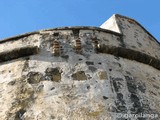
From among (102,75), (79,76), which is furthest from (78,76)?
(102,75)

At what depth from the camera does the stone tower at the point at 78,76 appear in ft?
12.9

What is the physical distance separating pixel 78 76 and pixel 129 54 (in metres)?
0.98

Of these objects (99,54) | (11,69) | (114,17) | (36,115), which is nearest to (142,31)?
(114,17)

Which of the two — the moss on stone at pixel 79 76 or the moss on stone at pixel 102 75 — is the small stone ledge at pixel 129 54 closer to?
the moss on stone at pixel 102 75

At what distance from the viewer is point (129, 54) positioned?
4.93 metres

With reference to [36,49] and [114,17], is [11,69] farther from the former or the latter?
[114,17]

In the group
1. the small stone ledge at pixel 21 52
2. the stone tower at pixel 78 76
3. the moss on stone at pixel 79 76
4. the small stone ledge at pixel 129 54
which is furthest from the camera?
the small stone ledge at pixel 129 54

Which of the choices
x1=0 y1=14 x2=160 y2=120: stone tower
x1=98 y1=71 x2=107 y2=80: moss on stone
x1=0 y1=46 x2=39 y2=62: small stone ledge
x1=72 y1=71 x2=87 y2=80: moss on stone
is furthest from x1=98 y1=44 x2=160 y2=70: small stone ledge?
x1=0 y1=46 x2=39 y2=62: small stone ledge

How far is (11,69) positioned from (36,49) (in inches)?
17.0

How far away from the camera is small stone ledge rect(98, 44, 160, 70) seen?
4.85 metres

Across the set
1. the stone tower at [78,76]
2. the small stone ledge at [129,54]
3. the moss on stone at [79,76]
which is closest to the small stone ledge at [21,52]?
the stone tower at [78,76]

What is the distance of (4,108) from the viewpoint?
3.98m

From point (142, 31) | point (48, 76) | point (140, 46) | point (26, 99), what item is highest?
point (142, 31)

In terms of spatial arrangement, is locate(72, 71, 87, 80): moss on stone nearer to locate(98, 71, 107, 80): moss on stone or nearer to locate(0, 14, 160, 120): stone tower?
locate(0, 14, 160, 120): stone tower
